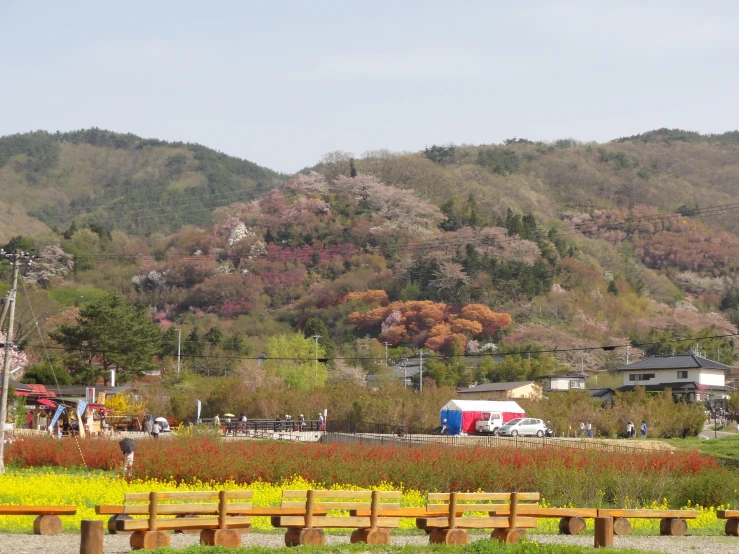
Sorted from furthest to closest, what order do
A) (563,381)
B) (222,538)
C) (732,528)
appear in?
(563,381) → (732,528) → (222,538)

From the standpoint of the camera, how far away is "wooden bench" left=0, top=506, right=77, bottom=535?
17.2 meters

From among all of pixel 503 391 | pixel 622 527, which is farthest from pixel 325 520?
pixel 503 391

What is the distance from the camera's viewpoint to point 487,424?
57.2m

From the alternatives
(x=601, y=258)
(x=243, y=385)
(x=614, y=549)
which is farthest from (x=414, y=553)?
(x=601, y=258)

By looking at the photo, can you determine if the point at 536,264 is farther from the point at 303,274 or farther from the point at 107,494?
the point at 107,494

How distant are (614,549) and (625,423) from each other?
43447 mm

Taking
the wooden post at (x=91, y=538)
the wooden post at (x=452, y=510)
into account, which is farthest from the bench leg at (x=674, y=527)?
the wooden post at (x=91, y=538)

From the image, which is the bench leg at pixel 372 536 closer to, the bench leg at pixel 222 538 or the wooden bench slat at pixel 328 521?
the wooden bench slat at pixel 328 521

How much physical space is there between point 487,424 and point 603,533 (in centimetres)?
4047

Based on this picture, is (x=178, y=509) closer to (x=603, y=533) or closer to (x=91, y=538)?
(x=91, y=538)

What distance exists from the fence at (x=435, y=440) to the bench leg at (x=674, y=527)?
1482 centimetres

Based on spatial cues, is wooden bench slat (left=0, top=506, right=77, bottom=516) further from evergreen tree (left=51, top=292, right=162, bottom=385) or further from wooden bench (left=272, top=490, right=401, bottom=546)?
evergreen tree (left=51, top=292, right=162, bottom=385)

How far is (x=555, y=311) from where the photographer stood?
10144 cm

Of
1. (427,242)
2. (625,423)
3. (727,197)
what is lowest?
(625,423)
